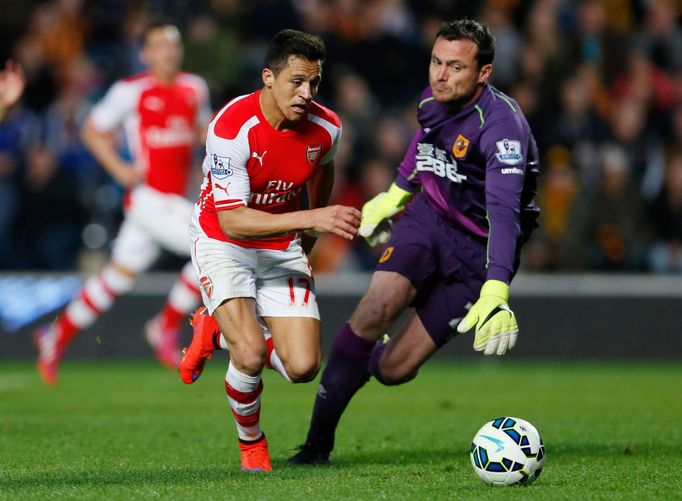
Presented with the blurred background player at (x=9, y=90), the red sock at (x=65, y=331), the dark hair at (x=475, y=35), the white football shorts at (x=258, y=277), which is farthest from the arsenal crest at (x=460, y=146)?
the red sock at (x=65, y=331)

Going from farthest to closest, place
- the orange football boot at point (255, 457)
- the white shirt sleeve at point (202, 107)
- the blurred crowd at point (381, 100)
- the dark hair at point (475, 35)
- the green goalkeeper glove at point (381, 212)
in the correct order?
the blurred crowd at point (381, 100)
the white shirt sleeve at point (202, 107)
the green goalkeeper glove at point (381, 212)
the dark hair at point (475, 35)
the orange football boot at point (255, 457)

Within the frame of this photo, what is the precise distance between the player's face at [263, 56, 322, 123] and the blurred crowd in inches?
290

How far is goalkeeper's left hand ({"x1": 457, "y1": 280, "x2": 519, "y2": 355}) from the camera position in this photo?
19.0ft

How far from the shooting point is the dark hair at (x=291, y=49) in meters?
6.17

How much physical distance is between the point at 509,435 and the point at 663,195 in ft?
29.9

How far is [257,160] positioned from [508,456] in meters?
1.99

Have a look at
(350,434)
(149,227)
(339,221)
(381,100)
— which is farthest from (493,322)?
(381,100)

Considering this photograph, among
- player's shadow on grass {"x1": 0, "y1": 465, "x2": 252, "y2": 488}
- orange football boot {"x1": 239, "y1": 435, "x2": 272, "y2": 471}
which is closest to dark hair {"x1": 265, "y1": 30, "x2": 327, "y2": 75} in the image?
orange football boot {"x1": 239, "y1": 435, "x2": 272, "y2": 471}

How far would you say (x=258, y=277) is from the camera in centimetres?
669

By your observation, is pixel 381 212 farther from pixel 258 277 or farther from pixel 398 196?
pixel 258 277

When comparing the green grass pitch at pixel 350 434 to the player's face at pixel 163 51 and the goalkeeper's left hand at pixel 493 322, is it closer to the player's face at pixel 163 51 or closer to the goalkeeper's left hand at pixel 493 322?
the goalkeeper's left hand at pixel 493 322

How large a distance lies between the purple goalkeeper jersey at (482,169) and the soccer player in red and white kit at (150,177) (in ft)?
14.1

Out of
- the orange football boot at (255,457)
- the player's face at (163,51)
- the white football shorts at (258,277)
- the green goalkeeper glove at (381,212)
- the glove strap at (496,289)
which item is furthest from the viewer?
the player's face at (163,51)

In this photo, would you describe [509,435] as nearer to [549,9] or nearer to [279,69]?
[279,69]
